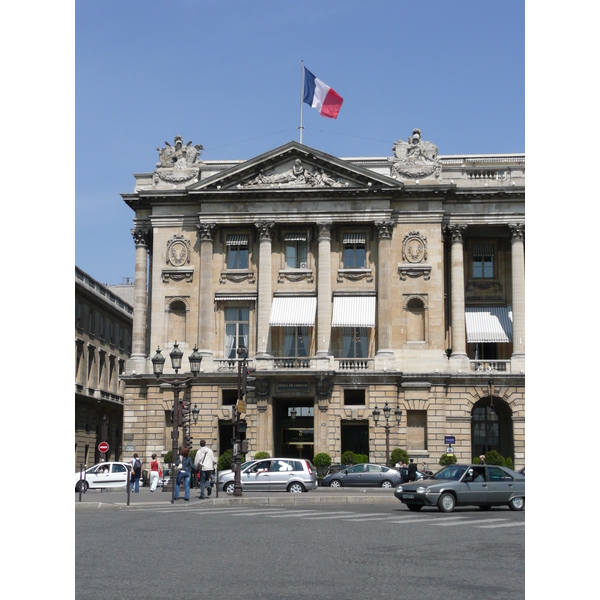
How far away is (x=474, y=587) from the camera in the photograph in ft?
38.6

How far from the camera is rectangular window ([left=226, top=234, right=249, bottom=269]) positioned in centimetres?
5725

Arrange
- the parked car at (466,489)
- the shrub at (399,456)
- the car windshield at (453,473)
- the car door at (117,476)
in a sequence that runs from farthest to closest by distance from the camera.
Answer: the shrub at (399,456), the car door at (117,476), the car windshield at (453,473), the parked car at (466,489)

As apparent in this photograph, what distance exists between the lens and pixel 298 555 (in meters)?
14.9

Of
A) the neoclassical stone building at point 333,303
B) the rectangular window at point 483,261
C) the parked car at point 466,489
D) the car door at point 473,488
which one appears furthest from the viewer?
the rectangular window at point 483,261

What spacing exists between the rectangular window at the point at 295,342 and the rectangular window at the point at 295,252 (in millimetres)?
4063

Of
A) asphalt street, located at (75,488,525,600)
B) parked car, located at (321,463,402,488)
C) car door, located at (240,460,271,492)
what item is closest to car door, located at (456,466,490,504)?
asphalt street, located at (75,488,525,600)

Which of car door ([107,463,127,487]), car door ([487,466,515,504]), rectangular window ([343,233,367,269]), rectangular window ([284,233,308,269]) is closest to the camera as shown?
car door ([487,466,515,504])

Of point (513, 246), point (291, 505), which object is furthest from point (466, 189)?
point (291, 505)

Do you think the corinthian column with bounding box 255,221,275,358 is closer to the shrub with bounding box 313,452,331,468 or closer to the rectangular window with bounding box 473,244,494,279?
the shrub with bounding box 313,452,331,468

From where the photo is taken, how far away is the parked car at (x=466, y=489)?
26.8 metres

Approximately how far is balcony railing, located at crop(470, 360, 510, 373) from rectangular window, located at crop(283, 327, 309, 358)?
10274 mm

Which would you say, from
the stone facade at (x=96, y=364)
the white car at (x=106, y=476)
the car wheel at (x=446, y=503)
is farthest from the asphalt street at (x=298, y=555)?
the stone facade at (x=96, y=364)

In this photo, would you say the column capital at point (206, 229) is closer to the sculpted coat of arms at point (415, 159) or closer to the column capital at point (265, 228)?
the column capital at point (265, 228)

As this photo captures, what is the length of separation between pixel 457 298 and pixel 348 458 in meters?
12.0
